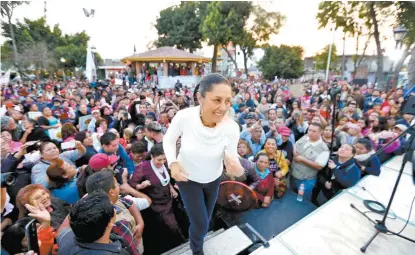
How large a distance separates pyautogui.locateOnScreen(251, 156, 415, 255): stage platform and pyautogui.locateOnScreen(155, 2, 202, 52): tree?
27.9 meters

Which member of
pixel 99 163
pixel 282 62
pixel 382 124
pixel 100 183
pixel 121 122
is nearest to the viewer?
pixel 100 183

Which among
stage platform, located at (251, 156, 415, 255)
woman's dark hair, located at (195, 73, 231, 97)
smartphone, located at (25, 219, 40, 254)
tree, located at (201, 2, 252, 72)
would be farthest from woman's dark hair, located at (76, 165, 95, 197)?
tree, located at (201, 2, 252, 72)

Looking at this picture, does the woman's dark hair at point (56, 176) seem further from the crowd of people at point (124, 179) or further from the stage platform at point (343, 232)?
the stage platform at point (343, 232)

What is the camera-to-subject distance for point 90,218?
128cm

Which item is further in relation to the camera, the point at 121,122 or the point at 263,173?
the point at 121,122

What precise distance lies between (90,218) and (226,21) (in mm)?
23518

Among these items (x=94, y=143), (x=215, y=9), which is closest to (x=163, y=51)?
(x=215, y=9)

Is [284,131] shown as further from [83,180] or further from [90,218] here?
[90,218]

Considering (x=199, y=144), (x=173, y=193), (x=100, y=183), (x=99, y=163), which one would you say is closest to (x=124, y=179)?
(x=99, y=163)

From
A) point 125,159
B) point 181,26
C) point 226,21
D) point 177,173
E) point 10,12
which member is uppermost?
point 181,26

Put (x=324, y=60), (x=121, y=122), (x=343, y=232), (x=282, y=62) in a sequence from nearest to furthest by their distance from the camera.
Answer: (x=343, y=232) → (x=121, y=122) → (x=282, y=62) → (x=324, y=60)

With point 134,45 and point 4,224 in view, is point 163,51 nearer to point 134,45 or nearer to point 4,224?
point 134,45

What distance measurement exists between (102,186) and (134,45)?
37.3 m

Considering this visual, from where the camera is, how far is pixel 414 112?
1.90 meters
